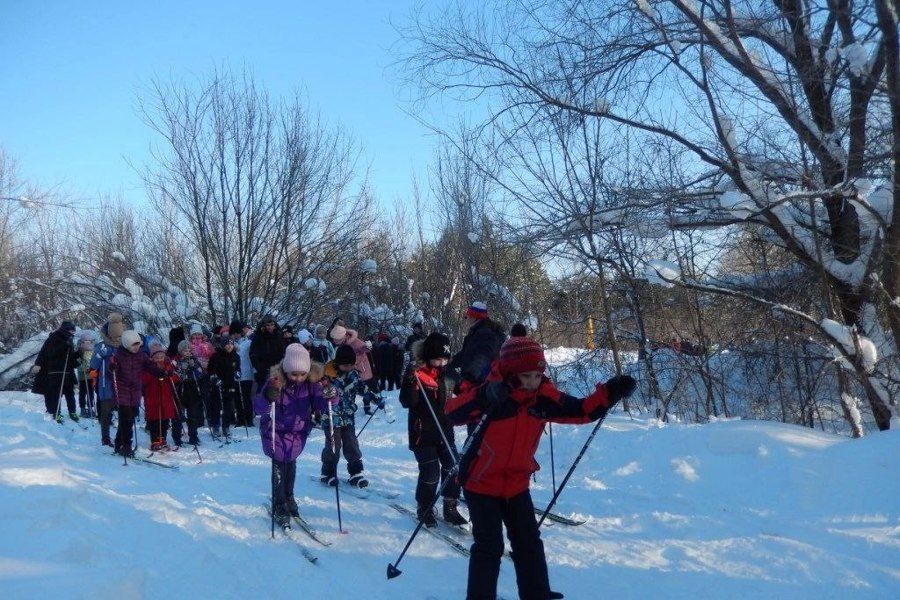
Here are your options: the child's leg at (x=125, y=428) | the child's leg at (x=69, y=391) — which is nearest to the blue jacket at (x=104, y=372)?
the child's leg at (x=125, y=428)

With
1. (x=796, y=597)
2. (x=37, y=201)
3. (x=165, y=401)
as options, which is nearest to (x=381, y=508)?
(x=796, y=597)

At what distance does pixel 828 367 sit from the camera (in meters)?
10.0

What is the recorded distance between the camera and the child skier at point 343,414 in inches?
311

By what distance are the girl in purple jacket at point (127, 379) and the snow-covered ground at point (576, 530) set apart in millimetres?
1468

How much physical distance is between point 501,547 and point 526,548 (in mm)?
154

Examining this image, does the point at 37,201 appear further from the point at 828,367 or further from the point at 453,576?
the point at 828,367

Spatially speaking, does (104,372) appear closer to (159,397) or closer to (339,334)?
(159,397)

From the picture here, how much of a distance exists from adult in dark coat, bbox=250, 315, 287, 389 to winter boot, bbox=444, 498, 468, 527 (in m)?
7.25

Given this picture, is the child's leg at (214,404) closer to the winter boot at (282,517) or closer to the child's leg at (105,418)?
the child's leg at (105,418)

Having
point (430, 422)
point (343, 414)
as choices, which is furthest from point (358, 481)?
point (430, 422)

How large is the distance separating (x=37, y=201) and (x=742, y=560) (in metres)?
11.2

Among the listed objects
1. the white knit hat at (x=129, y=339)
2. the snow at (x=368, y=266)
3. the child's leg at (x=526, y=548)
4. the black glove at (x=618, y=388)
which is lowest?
the child's leg at (x=526, y=548)

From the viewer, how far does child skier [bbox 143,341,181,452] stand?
1137 centimetres

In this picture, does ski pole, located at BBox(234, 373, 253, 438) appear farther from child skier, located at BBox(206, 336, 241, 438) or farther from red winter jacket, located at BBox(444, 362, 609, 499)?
red winter jacket, located at BBox(444, 362, 609, 499)
